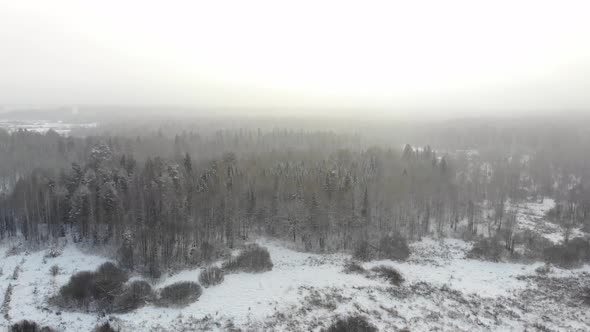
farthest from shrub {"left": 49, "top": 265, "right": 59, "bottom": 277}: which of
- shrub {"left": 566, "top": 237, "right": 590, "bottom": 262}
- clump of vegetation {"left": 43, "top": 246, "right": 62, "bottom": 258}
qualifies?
shrub {"left": 566, "top": 237, "right": 590, "bottom": 262}

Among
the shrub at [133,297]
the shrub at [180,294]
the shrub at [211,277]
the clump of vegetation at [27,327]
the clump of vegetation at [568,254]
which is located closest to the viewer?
the clump of vegetation at [27,327]

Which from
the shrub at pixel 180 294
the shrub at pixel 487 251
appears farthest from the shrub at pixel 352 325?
the shrub at pixel 487 251

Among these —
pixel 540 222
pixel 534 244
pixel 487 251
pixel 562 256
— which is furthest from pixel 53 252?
pixel 540 222

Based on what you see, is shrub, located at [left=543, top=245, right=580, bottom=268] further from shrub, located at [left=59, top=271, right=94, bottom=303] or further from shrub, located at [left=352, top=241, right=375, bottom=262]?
shrub, located at [left=59, top=271, right=94, bottom=303]

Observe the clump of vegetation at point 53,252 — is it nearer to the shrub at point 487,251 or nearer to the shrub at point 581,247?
the shrub at point 487,251

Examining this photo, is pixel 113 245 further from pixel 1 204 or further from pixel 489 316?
pixel 489 316

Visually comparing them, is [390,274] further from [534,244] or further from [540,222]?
[540,222]

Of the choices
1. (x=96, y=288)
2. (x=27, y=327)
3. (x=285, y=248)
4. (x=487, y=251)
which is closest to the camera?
(x=27, y=327)
